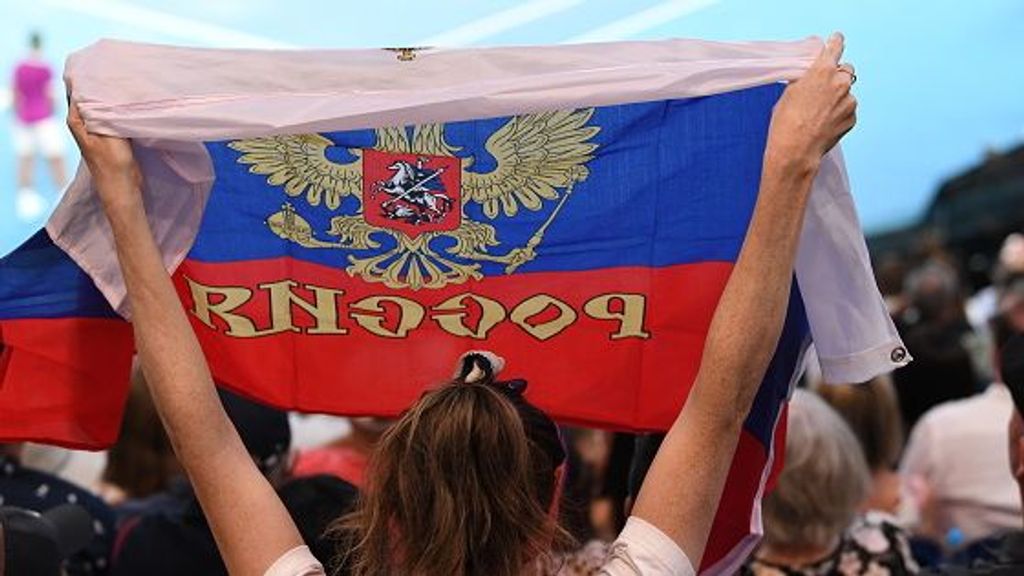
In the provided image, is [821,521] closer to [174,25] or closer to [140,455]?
[140,455]

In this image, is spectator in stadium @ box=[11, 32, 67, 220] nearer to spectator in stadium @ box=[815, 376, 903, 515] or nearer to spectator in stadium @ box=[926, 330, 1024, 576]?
spectator in stadium @ box=[815, 376, 903, 515]

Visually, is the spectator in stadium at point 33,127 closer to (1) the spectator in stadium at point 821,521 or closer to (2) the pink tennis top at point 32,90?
(2) the pink tennis top at point 32,90

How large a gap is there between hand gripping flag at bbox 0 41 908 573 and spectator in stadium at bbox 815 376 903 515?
148 centimetres

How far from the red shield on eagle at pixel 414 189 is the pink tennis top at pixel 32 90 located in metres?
7.29

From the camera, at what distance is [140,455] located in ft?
13.0

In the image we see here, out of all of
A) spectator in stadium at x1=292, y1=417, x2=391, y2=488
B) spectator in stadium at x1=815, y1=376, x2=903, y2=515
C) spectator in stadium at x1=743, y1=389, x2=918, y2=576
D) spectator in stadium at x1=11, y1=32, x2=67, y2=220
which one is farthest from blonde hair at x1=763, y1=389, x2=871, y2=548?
spectator in stadium at x1=11, y1=32, x2=67, y2=220

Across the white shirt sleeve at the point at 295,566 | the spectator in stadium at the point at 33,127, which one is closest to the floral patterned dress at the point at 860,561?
the white shirt sleeve at the point at 295,566

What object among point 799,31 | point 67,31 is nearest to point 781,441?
point 799,31

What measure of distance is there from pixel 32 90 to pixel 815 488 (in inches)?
291

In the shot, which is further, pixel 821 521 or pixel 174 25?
pixel 174 25

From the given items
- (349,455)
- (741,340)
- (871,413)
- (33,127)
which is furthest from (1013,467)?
(33,127)

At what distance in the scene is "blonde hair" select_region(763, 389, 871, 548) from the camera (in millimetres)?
3117

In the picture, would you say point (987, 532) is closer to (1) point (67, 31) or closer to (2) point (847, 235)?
(2) point (847, 235)

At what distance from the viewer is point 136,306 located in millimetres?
2164
